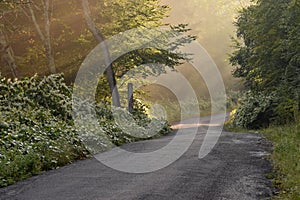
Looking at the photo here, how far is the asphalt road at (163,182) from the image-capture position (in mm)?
6832

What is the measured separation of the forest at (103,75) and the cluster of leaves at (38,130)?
0.03m

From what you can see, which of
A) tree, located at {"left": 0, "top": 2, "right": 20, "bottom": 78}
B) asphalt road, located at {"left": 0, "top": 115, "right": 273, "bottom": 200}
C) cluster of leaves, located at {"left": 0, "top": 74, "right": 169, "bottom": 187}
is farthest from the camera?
tree, located at {"left": 0, "top": 2, "right": 20, "bottom": 78}

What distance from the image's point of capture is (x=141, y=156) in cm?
1133

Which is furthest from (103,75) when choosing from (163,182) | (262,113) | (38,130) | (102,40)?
(163,182)

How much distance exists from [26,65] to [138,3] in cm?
824

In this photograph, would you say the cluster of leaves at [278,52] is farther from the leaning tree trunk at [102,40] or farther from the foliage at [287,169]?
the leaning tree trunk at [102,40]

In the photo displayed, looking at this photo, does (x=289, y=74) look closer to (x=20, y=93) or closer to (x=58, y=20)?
(x=20, y=93)

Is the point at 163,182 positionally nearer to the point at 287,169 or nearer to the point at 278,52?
the point at 287,169

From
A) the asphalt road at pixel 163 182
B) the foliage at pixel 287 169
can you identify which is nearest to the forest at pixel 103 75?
the foliage at pixel 287 169

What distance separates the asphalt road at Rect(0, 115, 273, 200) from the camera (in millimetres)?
6832

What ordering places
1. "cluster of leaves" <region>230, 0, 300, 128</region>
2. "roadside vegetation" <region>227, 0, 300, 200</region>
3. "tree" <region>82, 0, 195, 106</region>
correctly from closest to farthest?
"roadside vegetation" <region>227, 0, 300, 200</region>, "cluster of leaves" <region>230, 0, 300, 128</region>, "tree" <region>82, 0, 195, 106</region>

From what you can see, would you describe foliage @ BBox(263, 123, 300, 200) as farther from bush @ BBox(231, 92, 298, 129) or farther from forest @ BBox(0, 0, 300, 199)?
bush @ BBox(231, 92, 298, 129)

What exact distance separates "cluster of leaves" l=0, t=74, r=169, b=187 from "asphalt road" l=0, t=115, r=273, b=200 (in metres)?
0.61

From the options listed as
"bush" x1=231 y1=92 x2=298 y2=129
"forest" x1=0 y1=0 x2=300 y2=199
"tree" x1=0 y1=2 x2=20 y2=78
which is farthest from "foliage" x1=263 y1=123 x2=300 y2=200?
"tree" x1=0 y1=2 x2=20 y2=78
